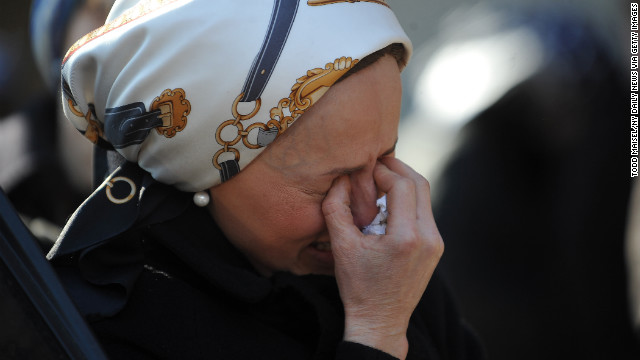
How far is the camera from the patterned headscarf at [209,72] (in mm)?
1702

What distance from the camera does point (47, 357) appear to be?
1.20 meters

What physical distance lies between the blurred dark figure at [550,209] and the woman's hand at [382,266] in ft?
4.90

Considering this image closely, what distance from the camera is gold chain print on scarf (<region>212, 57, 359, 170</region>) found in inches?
69.3

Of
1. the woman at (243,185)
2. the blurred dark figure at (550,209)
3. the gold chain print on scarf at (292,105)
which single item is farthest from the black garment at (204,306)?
the blurred dark figure at (550,209)

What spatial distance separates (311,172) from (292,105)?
0.74ft

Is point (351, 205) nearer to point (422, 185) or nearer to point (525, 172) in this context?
point (422, 185)

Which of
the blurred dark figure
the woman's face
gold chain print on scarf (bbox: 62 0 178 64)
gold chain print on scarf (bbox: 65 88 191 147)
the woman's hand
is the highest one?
gold chain print on scarf (bbox: 62 0 178 64)

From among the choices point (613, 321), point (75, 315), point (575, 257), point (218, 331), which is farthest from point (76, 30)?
point (613, 321)

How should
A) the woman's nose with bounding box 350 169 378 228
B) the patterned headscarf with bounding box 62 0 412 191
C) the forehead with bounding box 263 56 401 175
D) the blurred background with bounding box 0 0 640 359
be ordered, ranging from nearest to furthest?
the patterned headscarf with bounding box 62 0 412 191
the forehead with bounding box 263 56 401 175
the woman's nose with bounding box 350 169 378 228
the blurred background with bounding box 0 0 640 359

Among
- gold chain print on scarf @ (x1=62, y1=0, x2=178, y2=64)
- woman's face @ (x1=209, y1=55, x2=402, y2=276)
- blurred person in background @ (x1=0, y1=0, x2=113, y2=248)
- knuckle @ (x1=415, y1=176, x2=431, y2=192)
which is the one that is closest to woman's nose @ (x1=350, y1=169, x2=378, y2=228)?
woman's face @ (x1=209, y1=55, x2=402, y2=276)

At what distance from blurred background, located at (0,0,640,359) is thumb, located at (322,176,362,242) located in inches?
63.1

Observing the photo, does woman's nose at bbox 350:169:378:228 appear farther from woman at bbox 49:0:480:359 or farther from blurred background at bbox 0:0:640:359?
blurred background at bbox 0:0:640:359

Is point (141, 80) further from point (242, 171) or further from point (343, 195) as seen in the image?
point (343, 195)

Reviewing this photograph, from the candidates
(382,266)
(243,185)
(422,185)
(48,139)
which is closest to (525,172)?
(422,185)
